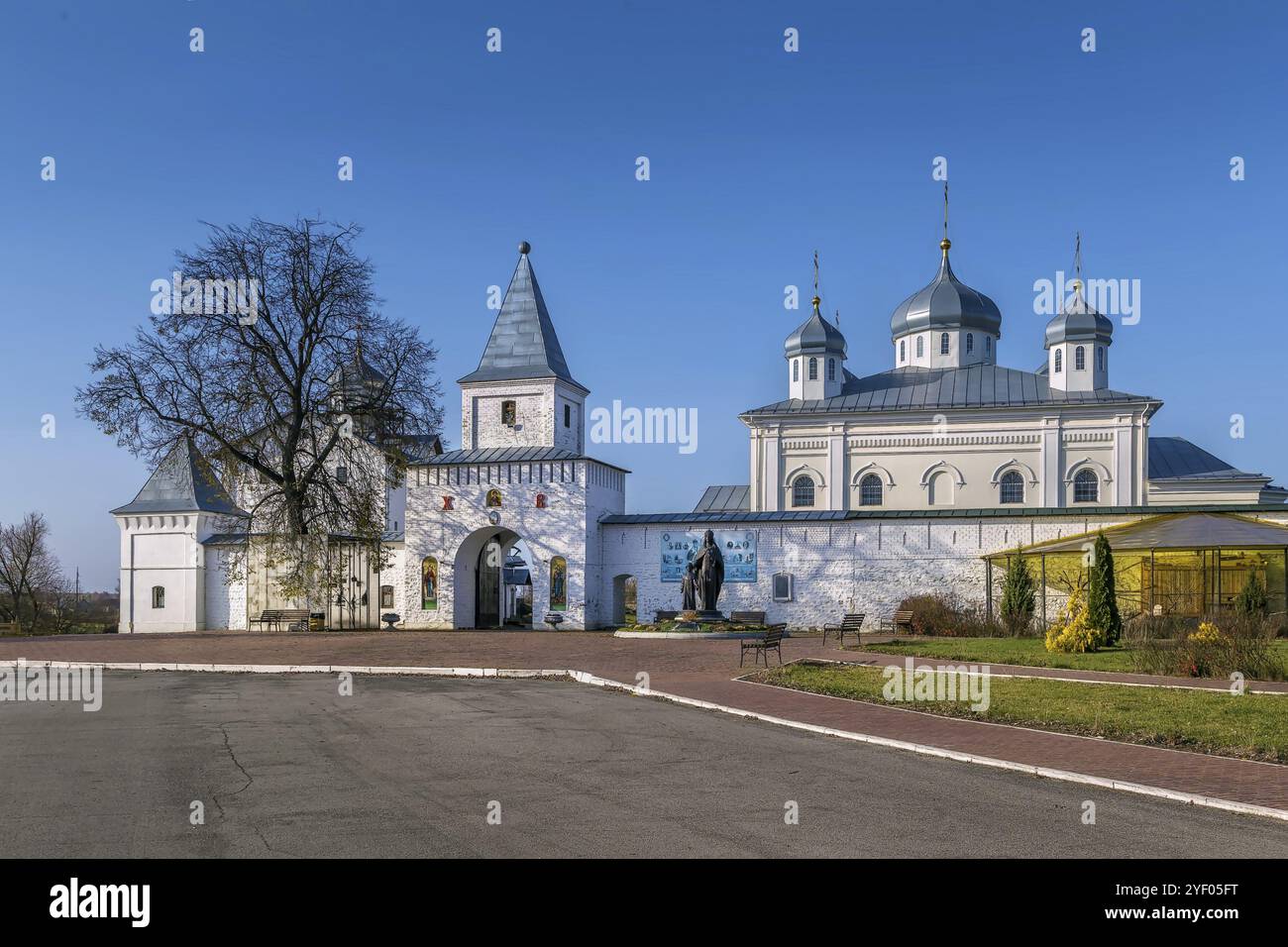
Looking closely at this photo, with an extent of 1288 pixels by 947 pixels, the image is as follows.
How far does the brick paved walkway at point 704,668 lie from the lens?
9680mm

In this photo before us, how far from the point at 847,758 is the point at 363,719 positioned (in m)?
6.00

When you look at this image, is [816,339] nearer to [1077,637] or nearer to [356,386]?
[356,386]

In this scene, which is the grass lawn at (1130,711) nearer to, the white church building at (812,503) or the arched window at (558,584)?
the white church building at (812,503)

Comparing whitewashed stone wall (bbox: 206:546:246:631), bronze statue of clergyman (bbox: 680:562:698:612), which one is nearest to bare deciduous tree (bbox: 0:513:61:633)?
whitewashed stone wall (bbox: 206:546:246:631)

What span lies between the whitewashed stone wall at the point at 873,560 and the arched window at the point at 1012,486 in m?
13.0

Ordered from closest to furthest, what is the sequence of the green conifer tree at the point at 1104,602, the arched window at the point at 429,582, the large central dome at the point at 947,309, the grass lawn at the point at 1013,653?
the grass lawn at the point at 1013,653, the green conifer tree at the point at 1104,602, the arched window at the point at 429,582, the large central dome at the point at 947,309

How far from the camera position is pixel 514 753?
10.6m

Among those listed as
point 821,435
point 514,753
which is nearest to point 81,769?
point 514,753

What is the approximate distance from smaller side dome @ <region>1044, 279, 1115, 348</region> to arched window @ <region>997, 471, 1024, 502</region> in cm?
599

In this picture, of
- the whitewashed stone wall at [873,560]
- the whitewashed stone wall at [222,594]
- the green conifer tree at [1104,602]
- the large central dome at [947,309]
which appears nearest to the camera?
the green conifer tree at [1104,602]

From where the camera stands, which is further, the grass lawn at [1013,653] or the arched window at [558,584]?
the arched window at [558,584]

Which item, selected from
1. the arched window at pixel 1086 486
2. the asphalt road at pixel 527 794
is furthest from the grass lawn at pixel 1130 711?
the arched window at pixel 1086 486

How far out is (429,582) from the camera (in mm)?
36562
